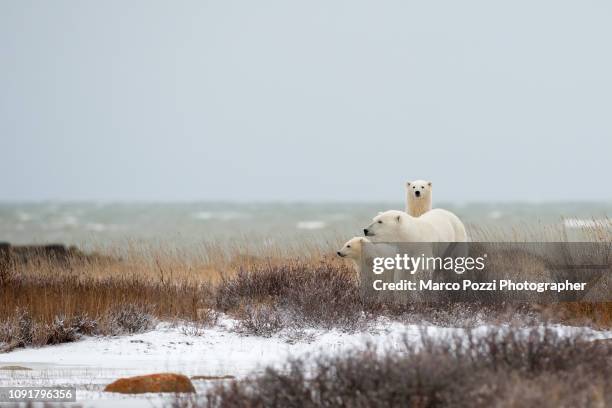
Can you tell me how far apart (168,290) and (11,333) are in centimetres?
258

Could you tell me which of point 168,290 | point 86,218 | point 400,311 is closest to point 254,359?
point 400,311

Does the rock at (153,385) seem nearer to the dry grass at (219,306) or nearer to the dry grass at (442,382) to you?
the dry grass at (442,382)

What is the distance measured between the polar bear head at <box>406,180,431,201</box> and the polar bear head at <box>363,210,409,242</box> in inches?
69.9

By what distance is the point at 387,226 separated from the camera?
10.8 meters

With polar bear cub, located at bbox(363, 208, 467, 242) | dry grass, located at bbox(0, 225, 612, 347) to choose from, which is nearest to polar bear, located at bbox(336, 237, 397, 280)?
dry grass, located at bbox(0, 225, 612, 347)

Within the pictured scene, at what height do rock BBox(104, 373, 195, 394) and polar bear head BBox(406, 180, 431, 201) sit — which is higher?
polar bear head BBox(406, 180, 431, 201)

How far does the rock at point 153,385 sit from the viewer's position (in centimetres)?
638

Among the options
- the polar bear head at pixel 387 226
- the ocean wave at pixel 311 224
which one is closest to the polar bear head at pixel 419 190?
the polar bear head at pixel 387 226

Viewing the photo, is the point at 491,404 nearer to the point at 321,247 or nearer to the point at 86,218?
the point at 321,247

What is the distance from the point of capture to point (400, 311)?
33.5 feet

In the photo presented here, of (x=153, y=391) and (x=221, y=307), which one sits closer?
(x=153, y=391)

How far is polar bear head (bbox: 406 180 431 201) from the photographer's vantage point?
41.2 ft

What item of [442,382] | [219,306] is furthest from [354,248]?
[442,382]

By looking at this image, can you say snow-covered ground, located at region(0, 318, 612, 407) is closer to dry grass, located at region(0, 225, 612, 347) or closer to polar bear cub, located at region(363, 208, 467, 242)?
dry grass, located at region(0, 225, 612, 347)
